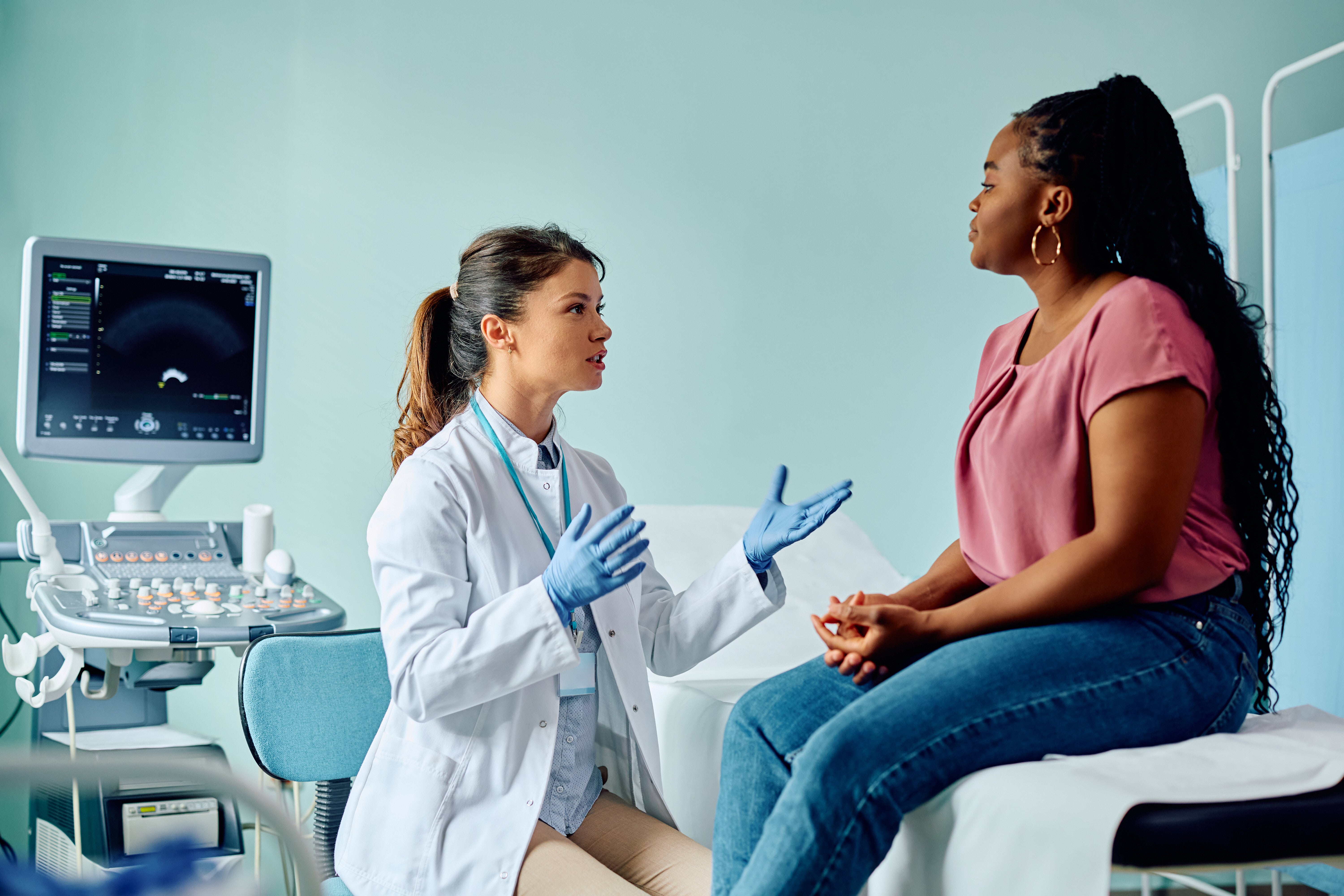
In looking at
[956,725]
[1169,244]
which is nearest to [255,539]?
[956,725]

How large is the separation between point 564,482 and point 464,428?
0.48 ft

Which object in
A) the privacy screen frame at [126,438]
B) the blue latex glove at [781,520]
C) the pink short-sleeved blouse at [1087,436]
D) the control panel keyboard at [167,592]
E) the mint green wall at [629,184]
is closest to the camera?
the pink short-sleeved blouse at [1087,436]

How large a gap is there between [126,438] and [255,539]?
28cm

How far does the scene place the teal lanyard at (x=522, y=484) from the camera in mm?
1327

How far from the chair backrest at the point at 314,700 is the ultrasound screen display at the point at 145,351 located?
850 millimetres

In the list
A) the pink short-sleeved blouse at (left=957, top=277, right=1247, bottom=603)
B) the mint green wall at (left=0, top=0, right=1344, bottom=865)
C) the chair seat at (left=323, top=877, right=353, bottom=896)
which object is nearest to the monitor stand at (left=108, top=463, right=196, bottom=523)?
the mint green wall at (left=0, top=0, right=1344, bottom=865)

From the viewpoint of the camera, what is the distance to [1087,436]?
1071 millimetres

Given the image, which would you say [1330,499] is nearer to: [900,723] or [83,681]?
[900,723]

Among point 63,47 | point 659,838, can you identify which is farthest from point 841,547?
point 63,47

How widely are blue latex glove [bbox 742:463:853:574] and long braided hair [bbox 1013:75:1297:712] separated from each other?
41 cm

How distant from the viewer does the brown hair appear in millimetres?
1397

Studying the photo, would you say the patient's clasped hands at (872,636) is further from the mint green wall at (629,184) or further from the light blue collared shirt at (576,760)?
the mint green wall at (629,184)

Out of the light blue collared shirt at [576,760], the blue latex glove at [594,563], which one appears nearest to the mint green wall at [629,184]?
the light blue collared shirt at [576,760]

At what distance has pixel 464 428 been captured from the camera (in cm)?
136
